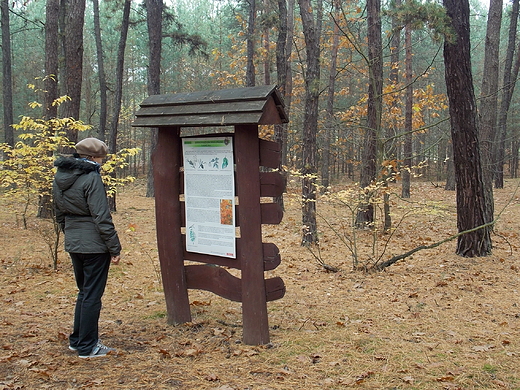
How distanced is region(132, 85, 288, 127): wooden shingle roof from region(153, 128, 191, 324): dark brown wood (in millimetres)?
238

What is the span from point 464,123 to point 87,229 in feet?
21.6

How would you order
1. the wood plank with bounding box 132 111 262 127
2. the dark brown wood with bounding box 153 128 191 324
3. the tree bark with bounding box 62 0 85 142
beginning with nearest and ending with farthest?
the wood plank with bounding box 132 111 262 127 < the dark brown wood with bounding box 153 128 191 324 < the tree bark with bounding box 62 0 85 142

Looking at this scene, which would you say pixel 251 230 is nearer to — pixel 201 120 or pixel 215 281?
pixel 215 281

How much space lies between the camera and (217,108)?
171 inches

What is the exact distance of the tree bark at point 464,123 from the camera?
25.6 feet

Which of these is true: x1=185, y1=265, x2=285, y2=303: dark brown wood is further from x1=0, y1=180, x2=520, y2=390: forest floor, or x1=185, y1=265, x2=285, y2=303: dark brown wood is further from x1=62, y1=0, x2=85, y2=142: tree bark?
x1=62, y1=0, x2=85, y2=142: tree bark

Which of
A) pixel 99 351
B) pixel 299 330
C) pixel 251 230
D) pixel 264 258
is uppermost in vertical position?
pixel 251 230

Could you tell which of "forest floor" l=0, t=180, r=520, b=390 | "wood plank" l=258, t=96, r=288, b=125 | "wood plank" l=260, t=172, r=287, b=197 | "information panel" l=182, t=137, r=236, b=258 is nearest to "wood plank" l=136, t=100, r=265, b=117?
"wood plank" l=258, t=96, r=288, b=125

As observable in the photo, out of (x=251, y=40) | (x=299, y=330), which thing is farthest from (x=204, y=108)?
(x=251, y=40)

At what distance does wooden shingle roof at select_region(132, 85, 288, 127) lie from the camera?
4.14 metres

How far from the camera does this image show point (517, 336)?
15.3 ft

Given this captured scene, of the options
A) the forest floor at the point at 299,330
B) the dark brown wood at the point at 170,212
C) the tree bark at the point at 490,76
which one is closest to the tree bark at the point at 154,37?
the forest floor at the point at 299,330

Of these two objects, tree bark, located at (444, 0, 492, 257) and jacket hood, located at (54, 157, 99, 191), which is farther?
tree bark, located at (444, 0, 492, 257)

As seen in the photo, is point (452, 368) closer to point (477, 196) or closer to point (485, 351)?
point (485, 351)
